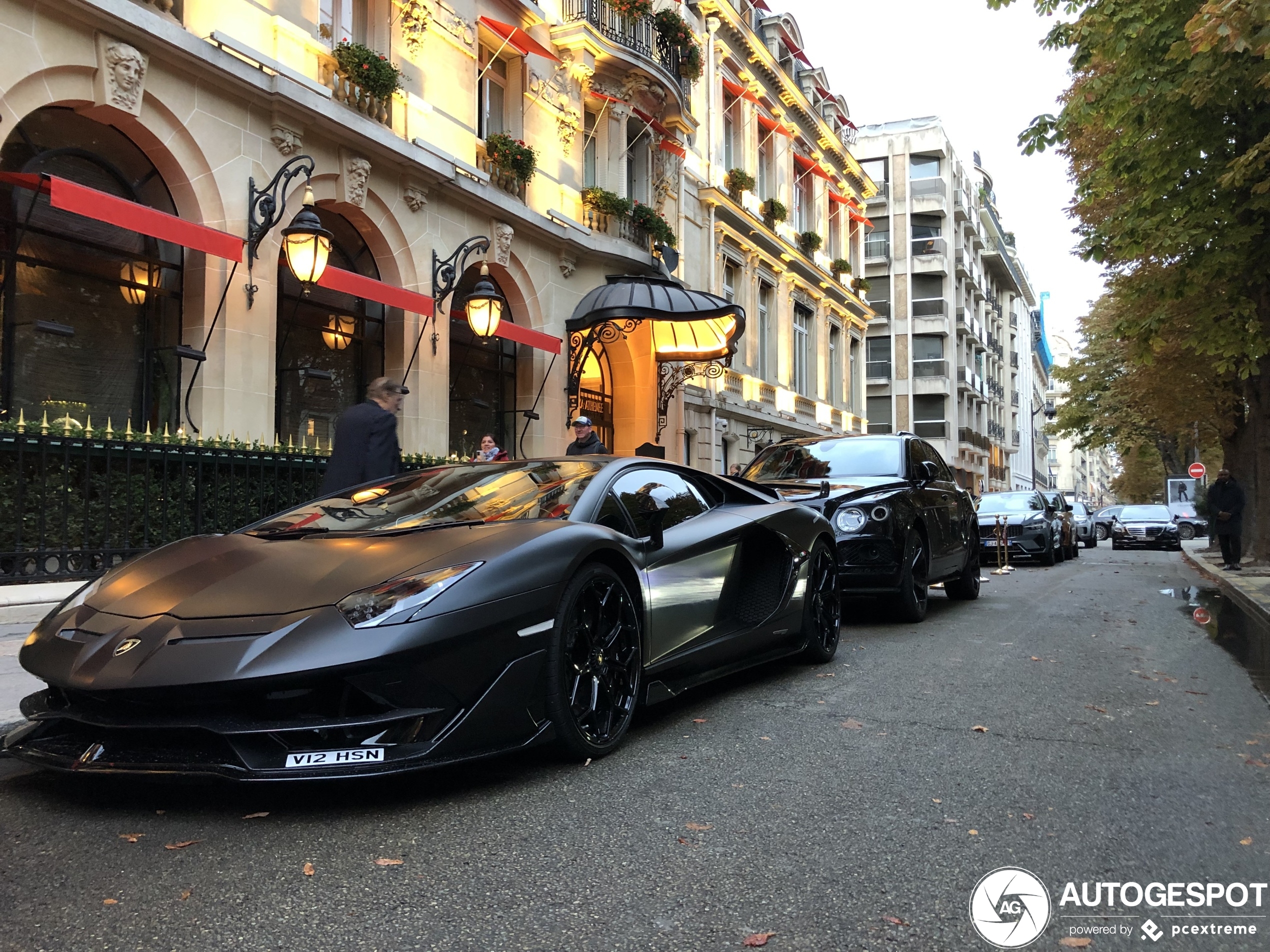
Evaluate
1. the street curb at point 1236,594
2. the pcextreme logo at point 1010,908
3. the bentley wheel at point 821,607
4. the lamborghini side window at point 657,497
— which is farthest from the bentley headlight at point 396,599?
the street curb at point 1236,594

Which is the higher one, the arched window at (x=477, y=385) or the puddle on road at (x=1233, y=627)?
the arched window at (x=477, y=385)

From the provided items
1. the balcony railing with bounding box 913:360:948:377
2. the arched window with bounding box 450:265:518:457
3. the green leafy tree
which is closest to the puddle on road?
the green leafy tree

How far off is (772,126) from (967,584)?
70.2ft

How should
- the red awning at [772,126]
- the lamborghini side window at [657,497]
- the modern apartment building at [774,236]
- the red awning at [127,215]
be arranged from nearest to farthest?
the lamborghini side window at [657,497]
the red awning at [127,215]
the modern apartment building at [774,236]
the red awning at [772,126]

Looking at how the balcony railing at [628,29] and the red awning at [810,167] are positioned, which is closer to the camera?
the balcony railing at [628,29]

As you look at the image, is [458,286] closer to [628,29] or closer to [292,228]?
[292,228]

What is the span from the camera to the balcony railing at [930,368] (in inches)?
2103

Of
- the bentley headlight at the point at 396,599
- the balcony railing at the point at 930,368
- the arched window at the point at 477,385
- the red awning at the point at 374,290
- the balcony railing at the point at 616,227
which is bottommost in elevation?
the bentley headlight at the point at 396,599

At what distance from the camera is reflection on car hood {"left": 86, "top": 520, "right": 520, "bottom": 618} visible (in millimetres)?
3252

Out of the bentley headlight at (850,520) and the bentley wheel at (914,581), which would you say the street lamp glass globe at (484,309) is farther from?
the bentley wheel at (914,581)

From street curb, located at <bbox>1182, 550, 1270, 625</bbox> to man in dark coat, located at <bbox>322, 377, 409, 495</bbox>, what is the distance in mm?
8044

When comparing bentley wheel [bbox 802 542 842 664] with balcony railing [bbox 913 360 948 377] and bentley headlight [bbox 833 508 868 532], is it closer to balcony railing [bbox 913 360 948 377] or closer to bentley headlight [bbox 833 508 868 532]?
bentley headlight [bbox 833 508 868 532]

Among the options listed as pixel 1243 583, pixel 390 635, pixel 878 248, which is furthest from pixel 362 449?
pixel 878 248

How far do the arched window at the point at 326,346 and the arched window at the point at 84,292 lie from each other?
1603 millimetres
